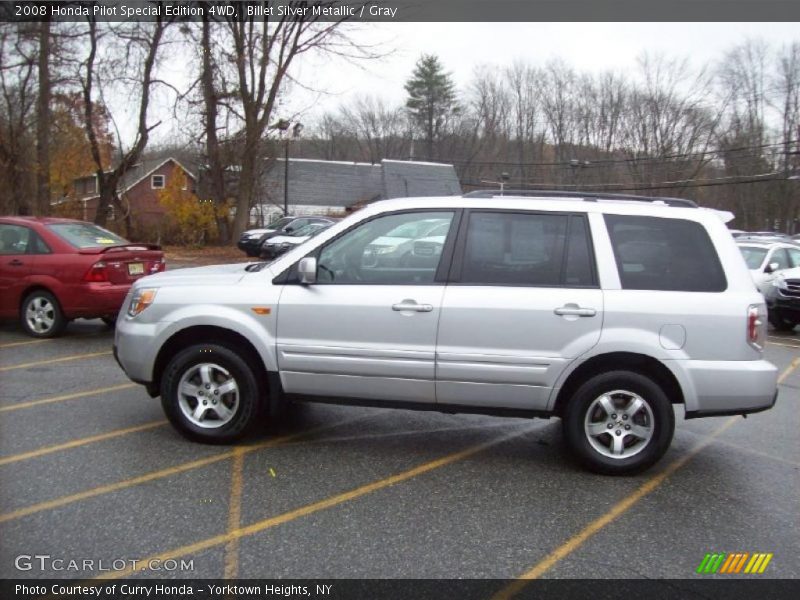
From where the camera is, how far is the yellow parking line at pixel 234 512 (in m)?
3.06

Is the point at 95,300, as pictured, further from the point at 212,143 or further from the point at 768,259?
the point at 212,143

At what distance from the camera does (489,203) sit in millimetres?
4504

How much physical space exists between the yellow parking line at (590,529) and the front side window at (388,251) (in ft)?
6.17

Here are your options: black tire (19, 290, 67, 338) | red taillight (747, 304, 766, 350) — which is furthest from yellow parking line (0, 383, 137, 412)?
red taillight (747, 304, 766, 350)

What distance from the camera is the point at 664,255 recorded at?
4289 millimetres

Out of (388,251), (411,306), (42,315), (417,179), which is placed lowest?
(42,315)

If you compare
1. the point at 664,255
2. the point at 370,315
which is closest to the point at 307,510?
the point at 370,315

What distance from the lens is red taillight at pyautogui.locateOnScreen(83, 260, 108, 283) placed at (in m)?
8.16

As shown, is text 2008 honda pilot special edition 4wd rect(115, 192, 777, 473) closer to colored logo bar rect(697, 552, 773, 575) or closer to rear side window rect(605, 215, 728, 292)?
rear side window rect(605, 215, 728, 292)

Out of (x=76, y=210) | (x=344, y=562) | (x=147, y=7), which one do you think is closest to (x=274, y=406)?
(x=344, y=562)

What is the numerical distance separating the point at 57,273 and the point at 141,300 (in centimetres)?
427

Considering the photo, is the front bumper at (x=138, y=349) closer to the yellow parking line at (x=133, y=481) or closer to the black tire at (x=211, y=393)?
the black tire at (x=211, y=393)

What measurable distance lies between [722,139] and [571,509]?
5122cm

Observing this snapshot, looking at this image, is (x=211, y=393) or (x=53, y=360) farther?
(x=53, y=360)
